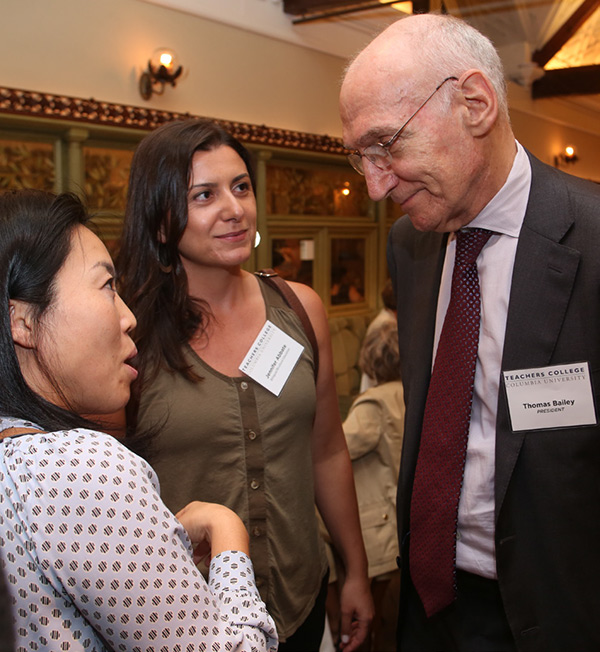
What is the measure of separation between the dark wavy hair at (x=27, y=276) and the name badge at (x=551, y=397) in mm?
911

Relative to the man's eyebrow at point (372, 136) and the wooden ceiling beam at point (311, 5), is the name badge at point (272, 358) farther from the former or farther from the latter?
the wooden ceiling beam at point (311, 5)

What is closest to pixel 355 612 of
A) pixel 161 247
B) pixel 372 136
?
pixel 161 247

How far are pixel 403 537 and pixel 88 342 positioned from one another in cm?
106

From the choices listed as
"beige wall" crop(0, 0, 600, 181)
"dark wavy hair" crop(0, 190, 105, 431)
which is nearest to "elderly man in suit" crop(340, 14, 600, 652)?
"dark wavy hair" crop(0, 190, 105, 431)

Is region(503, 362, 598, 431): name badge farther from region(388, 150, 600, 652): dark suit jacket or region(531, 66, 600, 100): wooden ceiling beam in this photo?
region(531, 66, 600, 100): wooden ceiling beam

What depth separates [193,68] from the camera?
4781mm

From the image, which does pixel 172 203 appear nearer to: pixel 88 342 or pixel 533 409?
pixel 88 342

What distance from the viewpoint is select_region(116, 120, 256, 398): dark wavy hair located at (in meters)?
1.59

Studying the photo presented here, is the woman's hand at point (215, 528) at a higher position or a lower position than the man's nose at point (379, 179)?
lower

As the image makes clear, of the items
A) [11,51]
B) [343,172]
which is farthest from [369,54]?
[343,172]

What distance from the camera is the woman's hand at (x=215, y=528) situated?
1015mm

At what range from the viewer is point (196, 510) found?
1111mm

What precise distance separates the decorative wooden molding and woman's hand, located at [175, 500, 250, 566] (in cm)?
310

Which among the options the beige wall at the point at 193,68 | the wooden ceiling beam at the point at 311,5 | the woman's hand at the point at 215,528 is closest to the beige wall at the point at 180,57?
the beige wall at the point at 193,68
